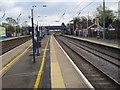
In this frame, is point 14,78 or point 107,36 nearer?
point 14,78

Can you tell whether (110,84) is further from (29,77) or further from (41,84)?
(29,77)

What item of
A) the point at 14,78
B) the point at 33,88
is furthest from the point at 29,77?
the point at 33,88

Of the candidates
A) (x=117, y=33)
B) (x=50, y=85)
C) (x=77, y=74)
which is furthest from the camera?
(x=117, y=33)

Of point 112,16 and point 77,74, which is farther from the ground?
point 112,16

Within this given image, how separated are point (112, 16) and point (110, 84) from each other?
104 metres

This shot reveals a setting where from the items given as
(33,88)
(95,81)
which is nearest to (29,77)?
(33,88)

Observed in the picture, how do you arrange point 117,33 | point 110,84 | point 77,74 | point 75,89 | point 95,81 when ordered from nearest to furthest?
point 75,89 → point 110,84 → point 95,81 → point 77,74 → point 117,33

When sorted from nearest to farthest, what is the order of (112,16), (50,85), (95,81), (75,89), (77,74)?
(75,89) < (50,85) < (95,81) < (77,74) < (112,16)

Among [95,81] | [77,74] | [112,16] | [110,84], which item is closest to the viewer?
[110,84]

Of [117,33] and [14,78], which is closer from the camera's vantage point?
[14,78]

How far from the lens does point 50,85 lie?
24.0 ft

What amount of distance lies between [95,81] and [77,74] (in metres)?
1.01

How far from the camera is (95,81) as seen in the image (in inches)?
340

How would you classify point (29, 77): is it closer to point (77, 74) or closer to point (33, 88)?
point (33, 88)
